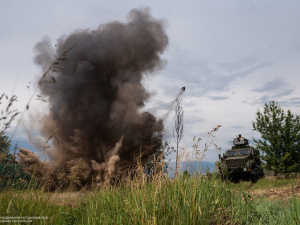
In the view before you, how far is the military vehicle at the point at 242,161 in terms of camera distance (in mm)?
20688

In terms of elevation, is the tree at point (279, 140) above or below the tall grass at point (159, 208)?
above

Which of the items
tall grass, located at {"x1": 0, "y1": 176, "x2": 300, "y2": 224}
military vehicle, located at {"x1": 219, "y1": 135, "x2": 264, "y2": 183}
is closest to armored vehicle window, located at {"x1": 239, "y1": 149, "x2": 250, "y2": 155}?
military vehicle, located at {"x1": 219, "y1": 135, "x2": 264, "y2": 183}

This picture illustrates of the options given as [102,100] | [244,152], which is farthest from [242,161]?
[102,100]

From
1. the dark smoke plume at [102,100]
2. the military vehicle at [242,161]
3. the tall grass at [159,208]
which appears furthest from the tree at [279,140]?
the tall grass at [159,208]

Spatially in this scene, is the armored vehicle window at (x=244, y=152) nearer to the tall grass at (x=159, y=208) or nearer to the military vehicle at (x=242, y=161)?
the military vehicle at (x=242, y=161)

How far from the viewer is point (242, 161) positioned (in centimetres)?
2098

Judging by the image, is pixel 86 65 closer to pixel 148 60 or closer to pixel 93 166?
pixel 148 60

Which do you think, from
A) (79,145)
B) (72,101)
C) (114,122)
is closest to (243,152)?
(114,122)

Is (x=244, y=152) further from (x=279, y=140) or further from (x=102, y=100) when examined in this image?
(x=102, y=100)

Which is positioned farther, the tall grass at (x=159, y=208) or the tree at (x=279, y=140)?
the tree at (x=279, y=140)

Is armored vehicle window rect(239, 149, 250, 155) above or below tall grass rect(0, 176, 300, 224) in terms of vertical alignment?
above

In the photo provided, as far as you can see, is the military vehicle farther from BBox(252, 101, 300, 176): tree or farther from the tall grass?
the tall grass

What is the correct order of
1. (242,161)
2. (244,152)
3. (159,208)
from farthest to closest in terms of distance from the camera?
(244,152)
(242,161)
(159,208)

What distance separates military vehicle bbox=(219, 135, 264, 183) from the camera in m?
20.7
